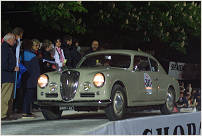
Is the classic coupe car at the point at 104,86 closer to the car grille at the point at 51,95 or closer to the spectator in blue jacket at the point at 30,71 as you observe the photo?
the car grille at the point at 51,95

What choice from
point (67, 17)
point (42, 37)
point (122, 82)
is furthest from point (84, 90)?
point (42, 37)

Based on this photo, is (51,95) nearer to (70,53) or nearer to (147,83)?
(147,83)

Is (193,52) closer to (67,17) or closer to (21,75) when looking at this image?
(67,17)

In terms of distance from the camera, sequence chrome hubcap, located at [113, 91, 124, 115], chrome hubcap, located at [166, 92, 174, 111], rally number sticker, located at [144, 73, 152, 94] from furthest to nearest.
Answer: chrome hubcap, located at [166, 92, 174, 111]
rally number sticker, located at [144, 73, 152, 94]
chrome hubcap, located at [113, 91, 124, 115]

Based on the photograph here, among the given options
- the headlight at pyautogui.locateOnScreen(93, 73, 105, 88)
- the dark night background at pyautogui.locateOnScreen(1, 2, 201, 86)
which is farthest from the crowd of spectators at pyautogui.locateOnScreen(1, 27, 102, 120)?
the dark night background at pyautogui.locateOnScreen(1, 2, 201, 86)

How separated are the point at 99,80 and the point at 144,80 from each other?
176 cm

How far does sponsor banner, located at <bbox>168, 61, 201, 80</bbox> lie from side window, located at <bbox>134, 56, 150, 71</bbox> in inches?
473

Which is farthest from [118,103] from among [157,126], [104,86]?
[157,126]

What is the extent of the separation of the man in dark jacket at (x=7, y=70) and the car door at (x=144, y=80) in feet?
8.61

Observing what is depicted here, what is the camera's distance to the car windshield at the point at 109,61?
424 inches

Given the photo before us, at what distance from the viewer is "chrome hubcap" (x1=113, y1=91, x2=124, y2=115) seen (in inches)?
A: 381

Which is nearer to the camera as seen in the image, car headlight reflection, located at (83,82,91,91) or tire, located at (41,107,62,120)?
car headlight reflection, located at (83,82,91,91)

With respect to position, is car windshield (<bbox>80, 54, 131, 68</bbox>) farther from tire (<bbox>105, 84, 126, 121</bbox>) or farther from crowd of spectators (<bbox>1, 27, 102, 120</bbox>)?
tire (<bbox>105, 84, 126, 121</bbox>)

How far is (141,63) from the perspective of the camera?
35.5 ft
